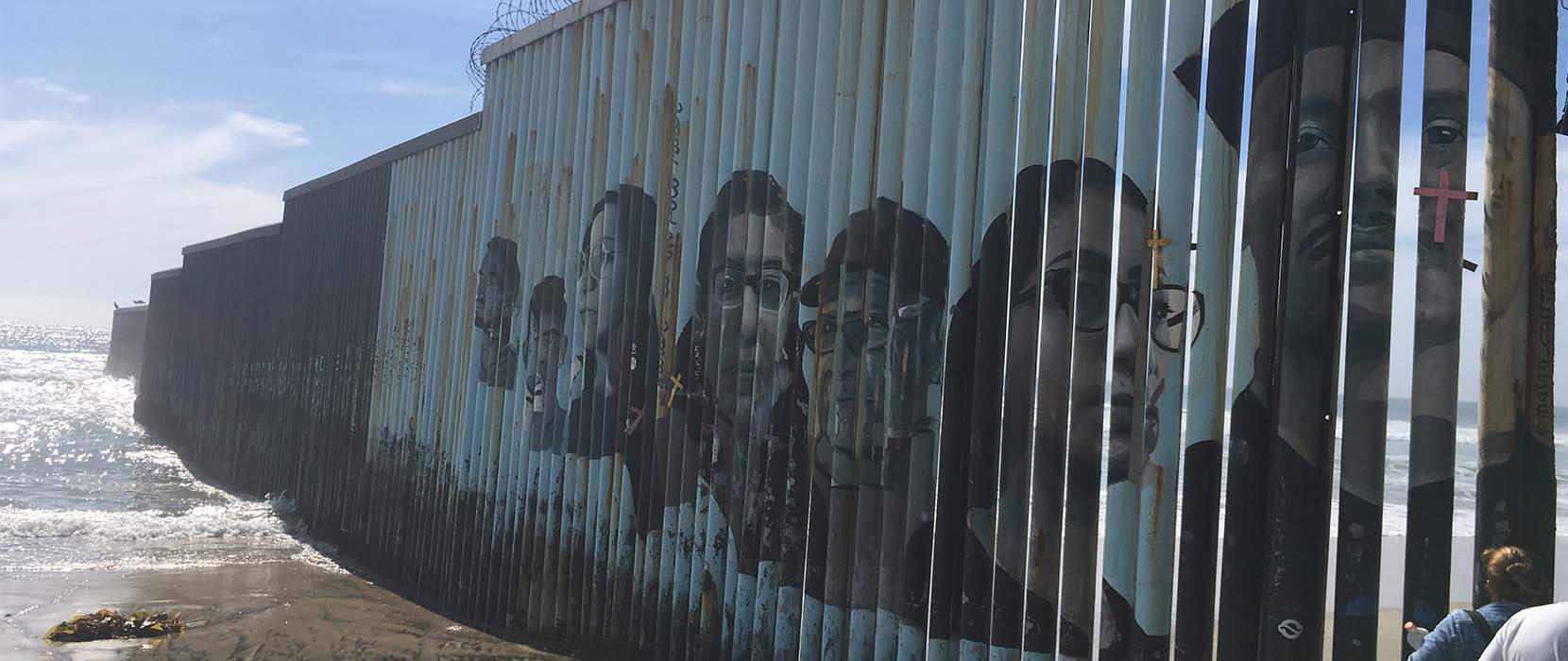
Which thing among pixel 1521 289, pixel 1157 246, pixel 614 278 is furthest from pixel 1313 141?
pixel 614 278

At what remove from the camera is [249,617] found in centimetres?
959

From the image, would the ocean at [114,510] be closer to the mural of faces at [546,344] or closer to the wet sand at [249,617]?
the wet sand at [249,617]

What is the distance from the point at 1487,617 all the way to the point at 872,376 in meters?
3.06

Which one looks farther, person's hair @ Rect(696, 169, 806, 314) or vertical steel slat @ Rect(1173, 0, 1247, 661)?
person's hair @ Rect(696, 169, 806, 314)

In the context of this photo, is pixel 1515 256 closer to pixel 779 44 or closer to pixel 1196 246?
pixel 1196 246

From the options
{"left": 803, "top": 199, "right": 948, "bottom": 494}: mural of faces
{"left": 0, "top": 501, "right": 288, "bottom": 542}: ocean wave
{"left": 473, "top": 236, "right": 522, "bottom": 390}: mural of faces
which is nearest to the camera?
{"left": 803, "top": 199, "right": 948, "bottom": 494}: mural of faces

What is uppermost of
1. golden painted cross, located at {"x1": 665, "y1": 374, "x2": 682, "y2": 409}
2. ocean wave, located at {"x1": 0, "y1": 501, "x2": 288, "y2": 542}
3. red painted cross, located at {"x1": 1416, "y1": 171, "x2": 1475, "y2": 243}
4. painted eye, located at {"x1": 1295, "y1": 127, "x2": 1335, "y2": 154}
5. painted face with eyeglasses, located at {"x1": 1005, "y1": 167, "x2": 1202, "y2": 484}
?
painted eye, located at {"x1": 1295, "y1": 127, "x2": 1335, "y2": 154}

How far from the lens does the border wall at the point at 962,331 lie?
461 centimetres

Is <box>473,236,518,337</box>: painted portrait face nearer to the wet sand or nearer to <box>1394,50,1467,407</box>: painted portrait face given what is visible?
the wet sand

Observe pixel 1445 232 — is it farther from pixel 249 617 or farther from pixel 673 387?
pixel 249 617

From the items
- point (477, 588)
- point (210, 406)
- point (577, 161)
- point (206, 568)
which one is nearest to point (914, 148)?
point (577, 161)

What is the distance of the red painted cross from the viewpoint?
176 inches

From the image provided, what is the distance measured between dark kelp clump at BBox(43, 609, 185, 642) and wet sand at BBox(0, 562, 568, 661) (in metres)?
0.13

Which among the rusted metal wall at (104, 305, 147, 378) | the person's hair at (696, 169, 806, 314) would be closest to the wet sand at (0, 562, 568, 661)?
the person's hair at (696, 169, 806, 314)
